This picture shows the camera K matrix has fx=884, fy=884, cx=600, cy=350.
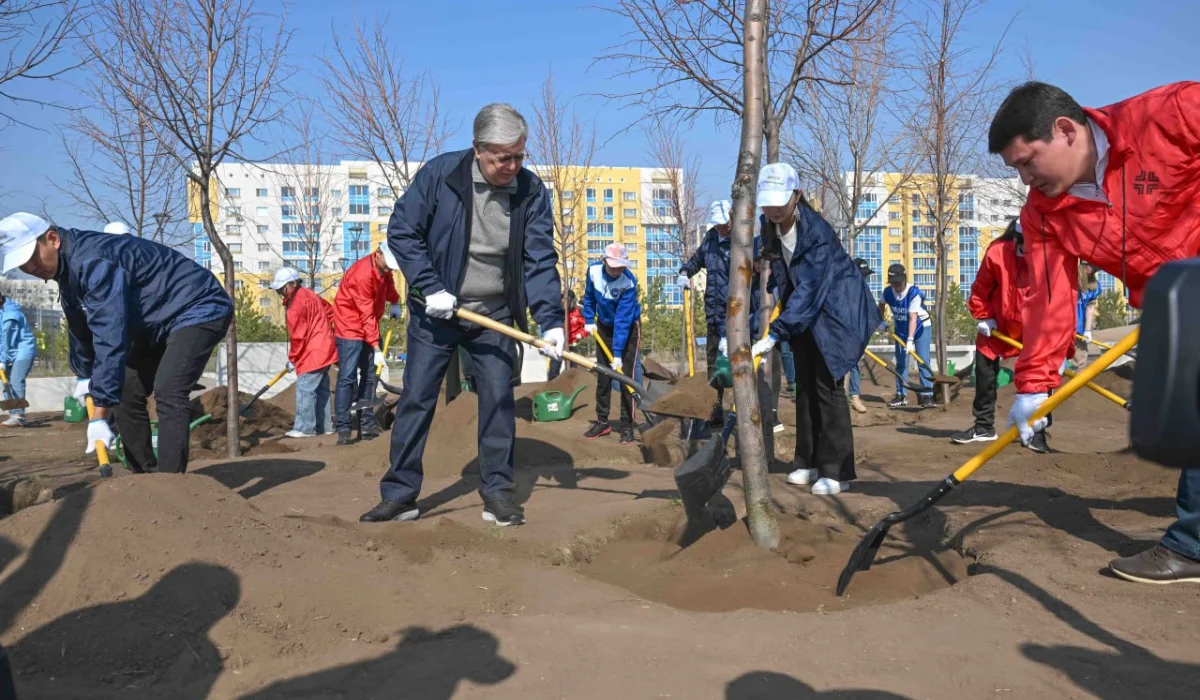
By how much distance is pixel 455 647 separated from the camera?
2.68 m

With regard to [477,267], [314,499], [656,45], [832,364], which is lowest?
[314,499]

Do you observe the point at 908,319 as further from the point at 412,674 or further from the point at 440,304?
the point at 412,674

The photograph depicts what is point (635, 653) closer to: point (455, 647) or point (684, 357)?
point (455, 647)

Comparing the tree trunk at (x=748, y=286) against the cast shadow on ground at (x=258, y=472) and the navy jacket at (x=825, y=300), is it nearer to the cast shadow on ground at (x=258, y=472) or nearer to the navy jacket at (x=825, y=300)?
the navy jacket at (x=825, y=300)

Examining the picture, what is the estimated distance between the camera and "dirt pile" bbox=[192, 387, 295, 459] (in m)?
8.01

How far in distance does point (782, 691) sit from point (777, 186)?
3.03 metres

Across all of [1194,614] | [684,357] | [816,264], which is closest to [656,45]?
[816,264]

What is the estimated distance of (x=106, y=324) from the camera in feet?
14.3

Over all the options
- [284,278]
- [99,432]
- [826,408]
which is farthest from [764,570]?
[284,278]

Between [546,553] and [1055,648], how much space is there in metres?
2.08

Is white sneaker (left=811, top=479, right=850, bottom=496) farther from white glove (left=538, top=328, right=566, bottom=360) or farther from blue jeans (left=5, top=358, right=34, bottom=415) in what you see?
blue jeans (left=5, top=358, right=34, bottom=415)

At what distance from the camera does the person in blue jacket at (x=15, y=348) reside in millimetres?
11656

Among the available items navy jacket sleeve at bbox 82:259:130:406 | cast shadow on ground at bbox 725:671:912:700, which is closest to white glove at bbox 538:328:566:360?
navy jacket sleeve at bbox 82:259:130:406

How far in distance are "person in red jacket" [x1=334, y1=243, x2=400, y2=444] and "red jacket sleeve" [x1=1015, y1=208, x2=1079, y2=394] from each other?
249 inches
